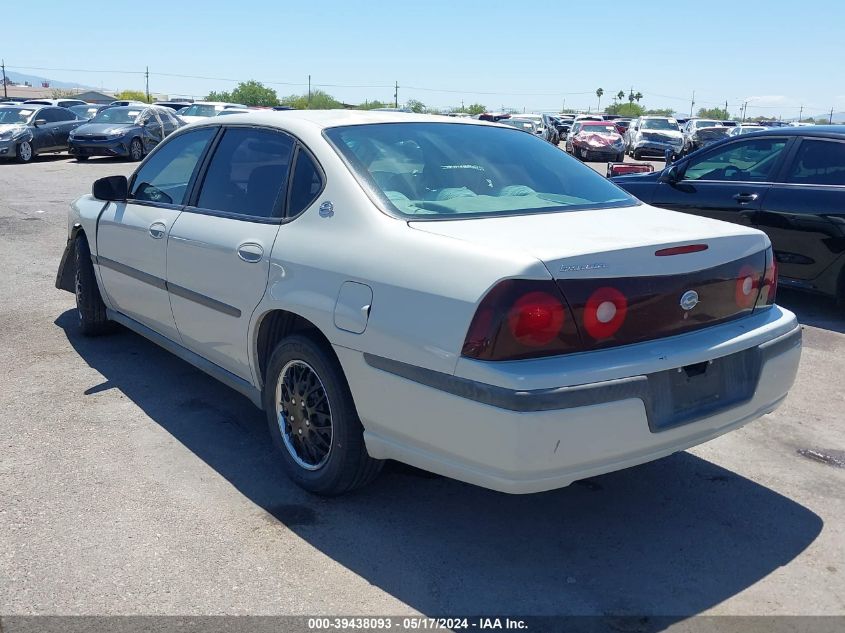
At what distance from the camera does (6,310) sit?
681 cm

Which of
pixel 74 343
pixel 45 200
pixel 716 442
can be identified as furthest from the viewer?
pixel 45 200

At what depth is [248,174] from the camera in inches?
163

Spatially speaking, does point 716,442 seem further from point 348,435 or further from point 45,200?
point 45,200

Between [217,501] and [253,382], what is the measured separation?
2.07 feet

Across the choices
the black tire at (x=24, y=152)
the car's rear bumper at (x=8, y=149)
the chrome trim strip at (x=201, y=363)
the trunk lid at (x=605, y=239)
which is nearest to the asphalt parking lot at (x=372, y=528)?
the chrome trim strip at (x=201, y=363)

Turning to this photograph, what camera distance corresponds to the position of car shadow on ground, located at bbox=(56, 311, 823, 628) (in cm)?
297

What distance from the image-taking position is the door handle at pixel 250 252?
3.73 m

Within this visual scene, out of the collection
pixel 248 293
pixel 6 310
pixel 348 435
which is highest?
pixel 248 293

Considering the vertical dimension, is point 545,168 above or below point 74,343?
above

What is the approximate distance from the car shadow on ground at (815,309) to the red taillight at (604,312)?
Result: 4534mm

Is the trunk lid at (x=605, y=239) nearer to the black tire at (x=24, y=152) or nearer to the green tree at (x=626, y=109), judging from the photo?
the black tire at (x=24, y=152)

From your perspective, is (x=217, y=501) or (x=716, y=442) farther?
(x=716, y=442)

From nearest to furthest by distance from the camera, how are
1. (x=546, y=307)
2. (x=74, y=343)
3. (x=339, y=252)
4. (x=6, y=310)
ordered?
1. (x=546, y=307)
2. (x=339, y=252)
3. (x=74, y=343)
4. (x=6, y=310)

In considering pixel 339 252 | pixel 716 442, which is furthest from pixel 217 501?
pixel 716 442
